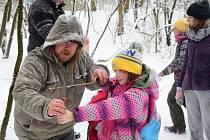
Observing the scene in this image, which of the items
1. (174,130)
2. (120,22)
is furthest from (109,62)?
(174,130)

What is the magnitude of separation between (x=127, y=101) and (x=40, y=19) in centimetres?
171

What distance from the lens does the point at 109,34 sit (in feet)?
63.3

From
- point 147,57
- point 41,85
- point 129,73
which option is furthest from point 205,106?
point 147,57

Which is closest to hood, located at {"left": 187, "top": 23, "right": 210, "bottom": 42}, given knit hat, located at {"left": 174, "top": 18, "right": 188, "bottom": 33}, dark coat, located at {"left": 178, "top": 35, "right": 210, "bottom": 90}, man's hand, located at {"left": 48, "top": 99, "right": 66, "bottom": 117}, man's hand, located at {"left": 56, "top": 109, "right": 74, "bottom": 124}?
dark coat, located at {"left": 178, "top": 35, "right": 210, "bottom": 90}

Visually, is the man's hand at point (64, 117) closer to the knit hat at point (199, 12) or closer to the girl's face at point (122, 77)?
the girl's face at point (122, 77)

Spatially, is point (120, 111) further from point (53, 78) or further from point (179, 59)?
point (179, 59)

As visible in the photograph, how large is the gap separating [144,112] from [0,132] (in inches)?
98.2

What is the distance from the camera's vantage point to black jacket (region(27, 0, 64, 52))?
12.2 ft

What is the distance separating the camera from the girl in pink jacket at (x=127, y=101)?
2.34 meters

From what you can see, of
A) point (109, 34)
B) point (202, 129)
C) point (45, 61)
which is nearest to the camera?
point (45, 61)

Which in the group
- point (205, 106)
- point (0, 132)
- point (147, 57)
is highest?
point (205, 106)

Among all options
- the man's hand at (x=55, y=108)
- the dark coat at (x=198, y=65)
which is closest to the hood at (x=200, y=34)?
the dark coat at (x=198, y=65)

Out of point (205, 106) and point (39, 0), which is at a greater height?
point (39, 0)

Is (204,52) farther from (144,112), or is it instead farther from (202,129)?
(144,112)
